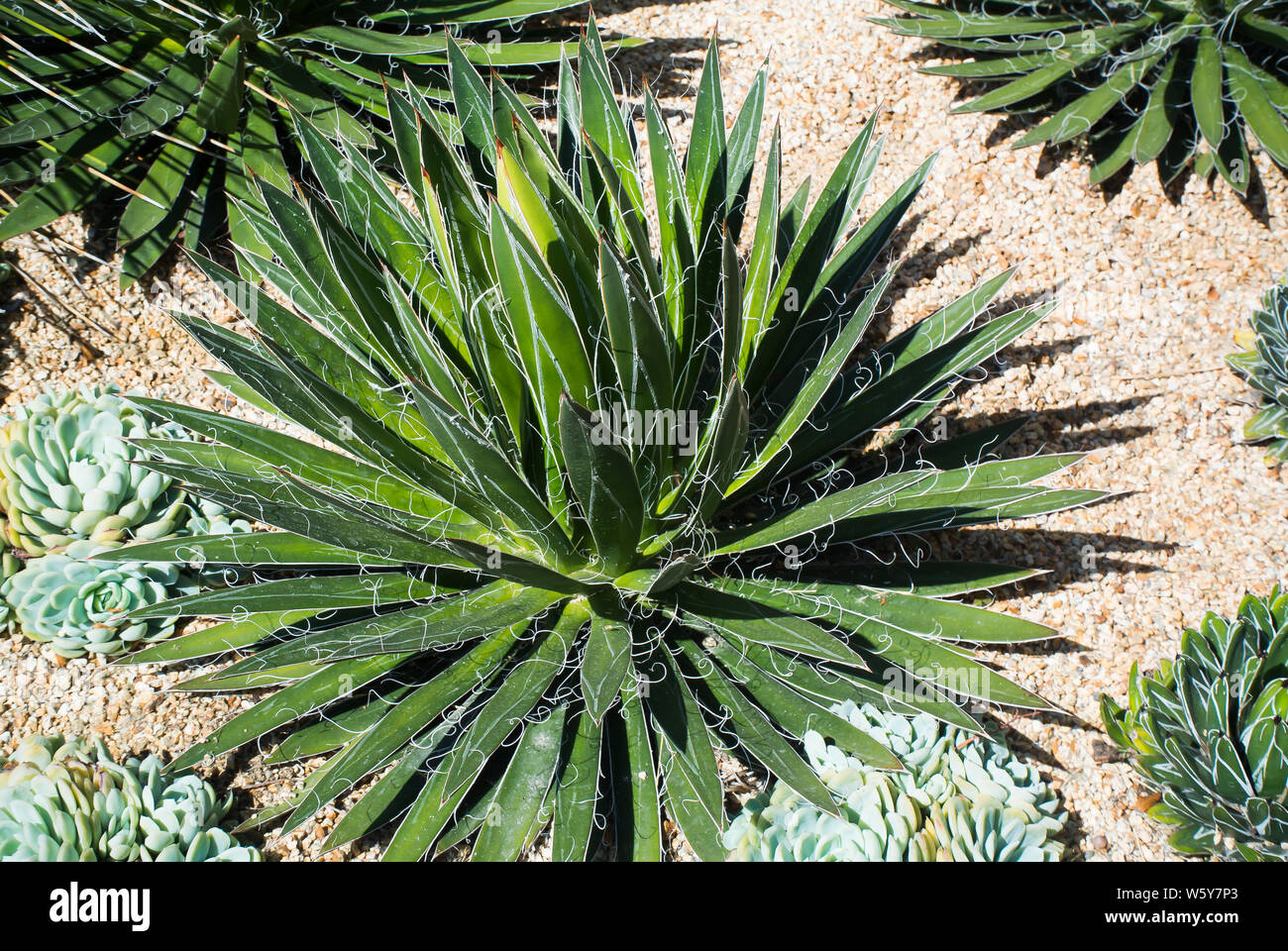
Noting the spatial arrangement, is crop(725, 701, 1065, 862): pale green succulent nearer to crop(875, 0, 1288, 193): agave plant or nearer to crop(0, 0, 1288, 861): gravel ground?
crop(0, 0, 1288, 861): gravel ground

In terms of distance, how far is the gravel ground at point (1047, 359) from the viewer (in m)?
2.33

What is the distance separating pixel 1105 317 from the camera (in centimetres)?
287

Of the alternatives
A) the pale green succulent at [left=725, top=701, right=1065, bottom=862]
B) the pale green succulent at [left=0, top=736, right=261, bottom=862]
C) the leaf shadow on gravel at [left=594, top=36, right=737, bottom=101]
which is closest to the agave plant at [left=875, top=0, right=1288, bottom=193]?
the leaf shadow on gravel at [left=594, top=36, right=737, bottom=101]

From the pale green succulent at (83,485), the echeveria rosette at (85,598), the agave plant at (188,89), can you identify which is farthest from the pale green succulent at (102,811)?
the agave plant at (188,89)

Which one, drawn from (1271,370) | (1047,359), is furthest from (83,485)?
(1271,370)

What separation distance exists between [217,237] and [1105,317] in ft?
9.41

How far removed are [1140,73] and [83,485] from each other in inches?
135

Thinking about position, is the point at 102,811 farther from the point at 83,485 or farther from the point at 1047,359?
the point at 1047,359

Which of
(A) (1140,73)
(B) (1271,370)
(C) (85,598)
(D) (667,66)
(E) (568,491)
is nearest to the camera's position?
(E) (568,491)

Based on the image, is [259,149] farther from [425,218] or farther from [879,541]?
[879,541]

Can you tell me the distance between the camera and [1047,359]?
283 centimetres

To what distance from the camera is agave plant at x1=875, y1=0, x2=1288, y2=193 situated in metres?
2.90

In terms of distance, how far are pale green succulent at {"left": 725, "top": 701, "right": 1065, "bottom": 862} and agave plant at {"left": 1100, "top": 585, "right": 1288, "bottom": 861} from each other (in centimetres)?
26

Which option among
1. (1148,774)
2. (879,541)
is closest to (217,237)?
(879,541)
